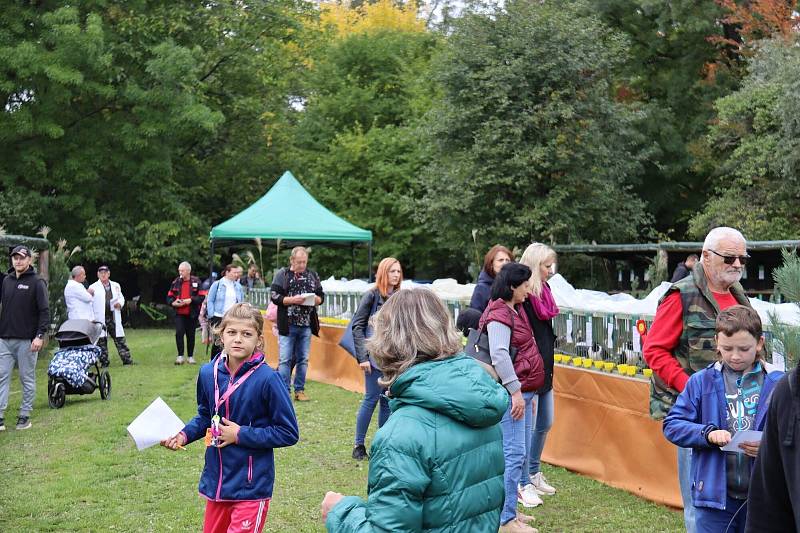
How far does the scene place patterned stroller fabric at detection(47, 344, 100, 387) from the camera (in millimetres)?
12109

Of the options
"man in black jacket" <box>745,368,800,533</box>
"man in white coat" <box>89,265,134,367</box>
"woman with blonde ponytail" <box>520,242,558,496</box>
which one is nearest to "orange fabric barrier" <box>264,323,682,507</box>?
Result: "woman with blonde ponytail" <box>520,242,558,496</box>

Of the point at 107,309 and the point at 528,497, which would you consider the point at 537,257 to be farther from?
the point at 107,309

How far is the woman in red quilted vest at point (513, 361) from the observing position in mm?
6176

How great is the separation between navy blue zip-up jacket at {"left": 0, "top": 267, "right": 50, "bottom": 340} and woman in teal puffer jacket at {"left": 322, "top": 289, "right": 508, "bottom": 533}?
26.3ft

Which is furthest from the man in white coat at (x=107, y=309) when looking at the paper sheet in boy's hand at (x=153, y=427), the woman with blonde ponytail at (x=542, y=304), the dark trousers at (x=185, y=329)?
the paper sheet in boy's hand at (x=153, y=427)

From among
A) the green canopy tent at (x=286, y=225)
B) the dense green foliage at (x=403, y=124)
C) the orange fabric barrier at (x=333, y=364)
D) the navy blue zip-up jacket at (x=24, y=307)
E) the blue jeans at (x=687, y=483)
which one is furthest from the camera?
the dense green foliage at (x=403, y=124)

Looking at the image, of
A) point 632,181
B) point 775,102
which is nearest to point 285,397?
point 775,102

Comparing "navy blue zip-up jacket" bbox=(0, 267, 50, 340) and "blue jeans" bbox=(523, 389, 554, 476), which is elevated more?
"navy blue zip-up jacket" bbox=(0, 267, 50, 340)

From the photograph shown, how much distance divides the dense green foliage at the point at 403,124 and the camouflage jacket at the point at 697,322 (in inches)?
637

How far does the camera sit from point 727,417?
409 centimetres

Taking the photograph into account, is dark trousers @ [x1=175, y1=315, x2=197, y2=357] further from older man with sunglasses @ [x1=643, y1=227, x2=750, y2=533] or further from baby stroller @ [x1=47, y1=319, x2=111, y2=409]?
older man with sunglasses @ [x1=643, y1=227, x2=750, y2=533]

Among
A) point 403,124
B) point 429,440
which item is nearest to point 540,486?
point 429,440

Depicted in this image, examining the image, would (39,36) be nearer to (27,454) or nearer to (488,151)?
(488,151)

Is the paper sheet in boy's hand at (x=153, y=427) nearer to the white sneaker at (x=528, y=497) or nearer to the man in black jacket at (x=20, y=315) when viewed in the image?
the white sneaker at (x=528, y=497)
